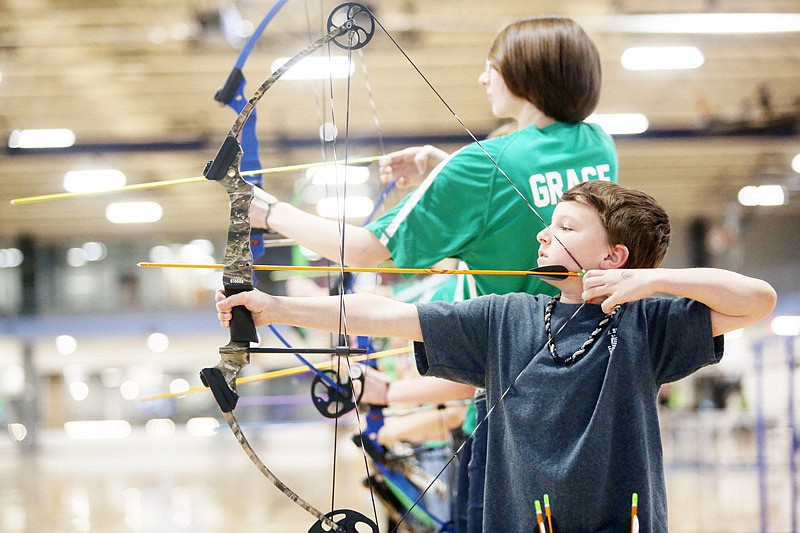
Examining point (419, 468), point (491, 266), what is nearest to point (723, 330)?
point (491, 266)

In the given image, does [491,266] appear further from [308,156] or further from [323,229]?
[308,156]

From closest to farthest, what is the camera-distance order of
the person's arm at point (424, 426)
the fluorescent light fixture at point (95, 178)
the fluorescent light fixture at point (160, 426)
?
the person's arm at point (424, 426) < the fluorescent light fixture at point (95, 178) < the fluorescent light fixture at point (160, 426)

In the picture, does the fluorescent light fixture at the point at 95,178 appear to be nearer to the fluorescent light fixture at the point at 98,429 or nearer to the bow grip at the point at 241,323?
the fluorescent light fixture at the point at 98,429

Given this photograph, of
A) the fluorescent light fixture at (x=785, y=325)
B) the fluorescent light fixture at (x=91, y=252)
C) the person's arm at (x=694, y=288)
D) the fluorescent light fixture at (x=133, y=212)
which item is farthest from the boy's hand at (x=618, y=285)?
the fluorescent light fixture at (x=91, y=252)

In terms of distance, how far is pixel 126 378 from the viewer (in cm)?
1614

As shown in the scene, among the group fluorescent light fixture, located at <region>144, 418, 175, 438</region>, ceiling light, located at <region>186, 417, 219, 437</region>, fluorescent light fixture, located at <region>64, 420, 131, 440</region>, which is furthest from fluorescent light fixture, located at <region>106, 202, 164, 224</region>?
fluorescent light fixture, located at <region>64, 420, 131, 440</region>

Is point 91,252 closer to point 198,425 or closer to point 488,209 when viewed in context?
point 198,425

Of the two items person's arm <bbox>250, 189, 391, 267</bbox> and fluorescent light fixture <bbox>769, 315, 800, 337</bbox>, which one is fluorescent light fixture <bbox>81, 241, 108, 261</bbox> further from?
person's arm <bbox>250, 189, 391, 267</bbox>

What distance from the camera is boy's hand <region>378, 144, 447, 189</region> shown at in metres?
1.66

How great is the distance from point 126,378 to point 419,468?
564 inches

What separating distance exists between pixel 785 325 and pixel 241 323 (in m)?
14.0

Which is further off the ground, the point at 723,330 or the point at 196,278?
the point at 196,278

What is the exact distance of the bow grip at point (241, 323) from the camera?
1.09 metres

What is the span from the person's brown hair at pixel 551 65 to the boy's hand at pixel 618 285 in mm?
463
